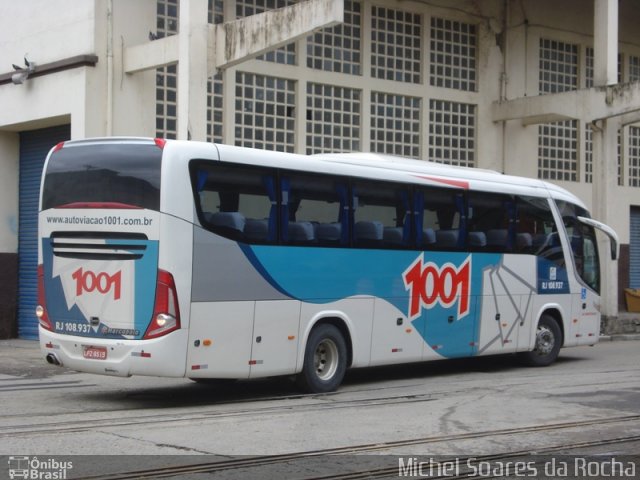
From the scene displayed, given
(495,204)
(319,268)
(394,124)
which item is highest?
(394,124)

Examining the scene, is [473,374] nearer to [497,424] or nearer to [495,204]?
[495,204]

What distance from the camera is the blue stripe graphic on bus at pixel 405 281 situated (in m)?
13.5

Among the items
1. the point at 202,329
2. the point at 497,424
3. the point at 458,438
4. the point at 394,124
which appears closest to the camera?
the point at 458,438

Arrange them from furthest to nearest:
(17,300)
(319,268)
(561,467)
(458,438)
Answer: (17,300) < (319,268) < (458,438) < (561,467)

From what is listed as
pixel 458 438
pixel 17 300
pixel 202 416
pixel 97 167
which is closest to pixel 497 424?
pixel 458 438

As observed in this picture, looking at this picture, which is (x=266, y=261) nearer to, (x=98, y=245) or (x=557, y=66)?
(x=98, y=245)

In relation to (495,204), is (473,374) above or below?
below

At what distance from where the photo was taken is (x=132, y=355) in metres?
12.0

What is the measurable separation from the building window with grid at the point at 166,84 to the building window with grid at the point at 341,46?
3.64m

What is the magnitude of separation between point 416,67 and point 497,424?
53.2 feet

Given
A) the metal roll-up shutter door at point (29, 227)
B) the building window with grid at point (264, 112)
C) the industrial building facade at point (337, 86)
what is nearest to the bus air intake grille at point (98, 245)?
the industrial building facade at point (337, 86)

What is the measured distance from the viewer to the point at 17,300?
75.6 feet

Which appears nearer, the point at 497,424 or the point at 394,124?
the point at 497,424

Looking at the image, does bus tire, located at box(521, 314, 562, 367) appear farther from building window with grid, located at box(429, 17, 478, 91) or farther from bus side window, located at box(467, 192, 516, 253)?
building window with grid, located at box(429, 17, 478, 91)
